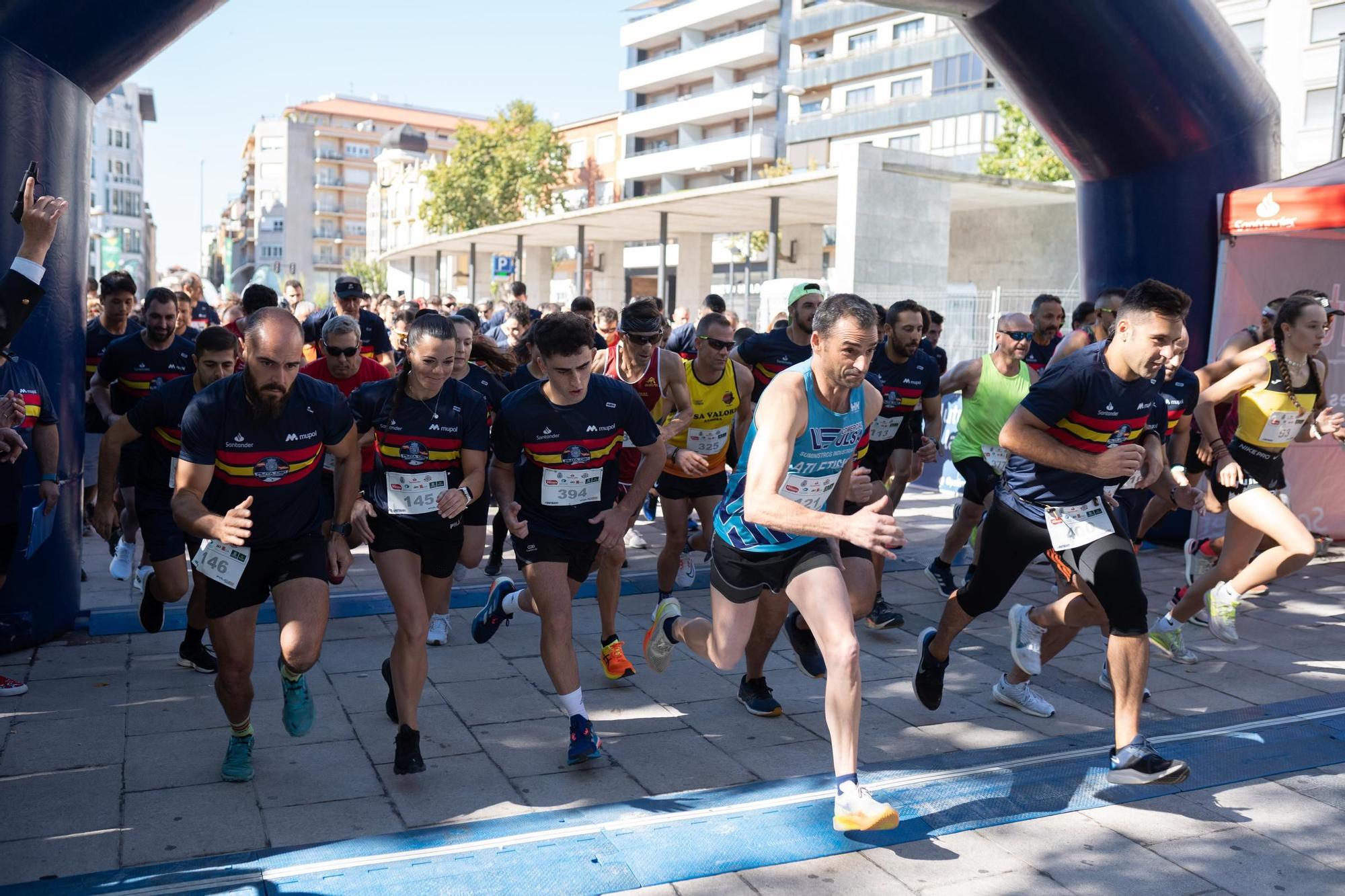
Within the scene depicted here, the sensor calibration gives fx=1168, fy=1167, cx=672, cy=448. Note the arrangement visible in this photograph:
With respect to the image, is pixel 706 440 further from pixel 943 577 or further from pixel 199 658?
pixel 199 658

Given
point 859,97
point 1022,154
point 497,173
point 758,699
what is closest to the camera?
point 758,699

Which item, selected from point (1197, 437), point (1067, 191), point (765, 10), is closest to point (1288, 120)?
point (1067, 191)

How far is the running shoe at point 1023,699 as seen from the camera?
18.5 feet

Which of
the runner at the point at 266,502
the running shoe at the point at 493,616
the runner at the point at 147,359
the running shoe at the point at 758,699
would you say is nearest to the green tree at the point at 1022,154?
the runner at the point at 147,359

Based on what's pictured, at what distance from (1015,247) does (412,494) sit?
69.1ft

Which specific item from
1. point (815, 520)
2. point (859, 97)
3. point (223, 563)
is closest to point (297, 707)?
point (223, 563)

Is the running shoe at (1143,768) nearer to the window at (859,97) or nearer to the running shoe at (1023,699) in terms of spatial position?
the running shoe at (1023,699)

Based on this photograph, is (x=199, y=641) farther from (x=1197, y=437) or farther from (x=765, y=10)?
(x=765, y=10)

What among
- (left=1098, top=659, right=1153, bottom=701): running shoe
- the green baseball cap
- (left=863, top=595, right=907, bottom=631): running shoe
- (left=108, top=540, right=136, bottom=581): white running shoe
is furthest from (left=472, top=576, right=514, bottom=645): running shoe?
(left=108, top=540, right=136, bottom=581): white running shoe

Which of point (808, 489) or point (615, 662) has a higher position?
point (808, 489)

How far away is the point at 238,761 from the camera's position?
185 inches

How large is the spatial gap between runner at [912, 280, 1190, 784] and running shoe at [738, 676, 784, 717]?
0.70 metres

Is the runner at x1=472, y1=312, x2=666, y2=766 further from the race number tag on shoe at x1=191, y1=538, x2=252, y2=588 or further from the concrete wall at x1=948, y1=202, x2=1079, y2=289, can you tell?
the concrete wall at x1=948, y1=202, x2=1079, y2=289

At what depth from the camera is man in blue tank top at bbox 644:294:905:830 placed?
402cm
